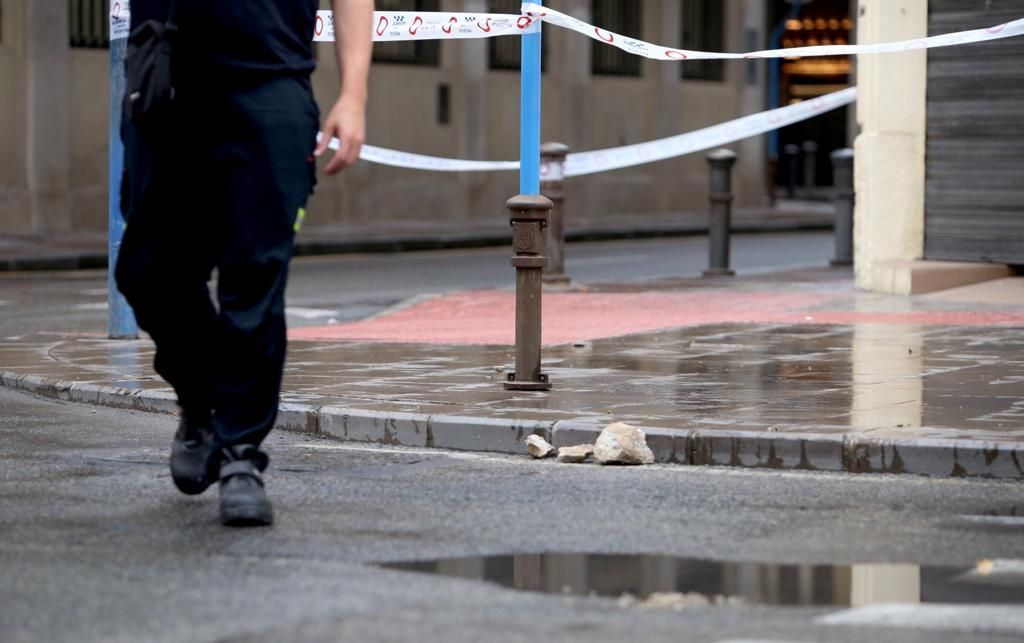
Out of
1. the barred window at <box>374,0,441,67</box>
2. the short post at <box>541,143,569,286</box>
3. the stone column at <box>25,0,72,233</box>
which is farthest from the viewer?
the barred window at <box>374,0,441,67</box>

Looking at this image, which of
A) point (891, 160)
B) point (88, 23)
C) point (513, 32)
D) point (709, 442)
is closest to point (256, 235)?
point (709, 442)

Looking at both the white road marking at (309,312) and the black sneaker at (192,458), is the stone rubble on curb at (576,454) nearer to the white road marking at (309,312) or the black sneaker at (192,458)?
the black sneaker at (192,458)

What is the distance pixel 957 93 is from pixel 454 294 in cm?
390

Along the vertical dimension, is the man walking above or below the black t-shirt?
below

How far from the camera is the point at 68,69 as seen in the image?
24.0 metres

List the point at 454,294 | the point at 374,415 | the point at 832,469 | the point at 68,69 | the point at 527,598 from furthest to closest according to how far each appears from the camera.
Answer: the point at 68,69, the point at 454,294, the point at 374,415, the point at 832,469, the point at 527,598

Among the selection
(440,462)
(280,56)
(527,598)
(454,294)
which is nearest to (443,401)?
(440,462)

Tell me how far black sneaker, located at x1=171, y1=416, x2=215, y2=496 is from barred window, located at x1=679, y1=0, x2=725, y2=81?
1088 inches

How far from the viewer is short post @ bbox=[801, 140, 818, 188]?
39.5 metres

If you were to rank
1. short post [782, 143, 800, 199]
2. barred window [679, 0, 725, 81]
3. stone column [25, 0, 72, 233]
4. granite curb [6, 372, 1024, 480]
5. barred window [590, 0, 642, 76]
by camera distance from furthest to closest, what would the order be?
short post [782, 143, 800, 199], barred window [679, 0, 725, 81], barred window [590, 0, 642, 76], stone column [25, 0, 72, 233], granite curb [6, 372, 1024, 480]

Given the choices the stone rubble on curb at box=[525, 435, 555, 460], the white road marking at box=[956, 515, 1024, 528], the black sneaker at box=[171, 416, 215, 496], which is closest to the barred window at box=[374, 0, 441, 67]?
the stone rubble on curb at box=[525, 435, 555, 460]

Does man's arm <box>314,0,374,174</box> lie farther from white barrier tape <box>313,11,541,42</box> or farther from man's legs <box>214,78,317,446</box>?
white barrier tape <box>313,11,541,42</box>

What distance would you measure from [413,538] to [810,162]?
114 feet

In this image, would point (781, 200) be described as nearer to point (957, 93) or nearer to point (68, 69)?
point (68, 69)
